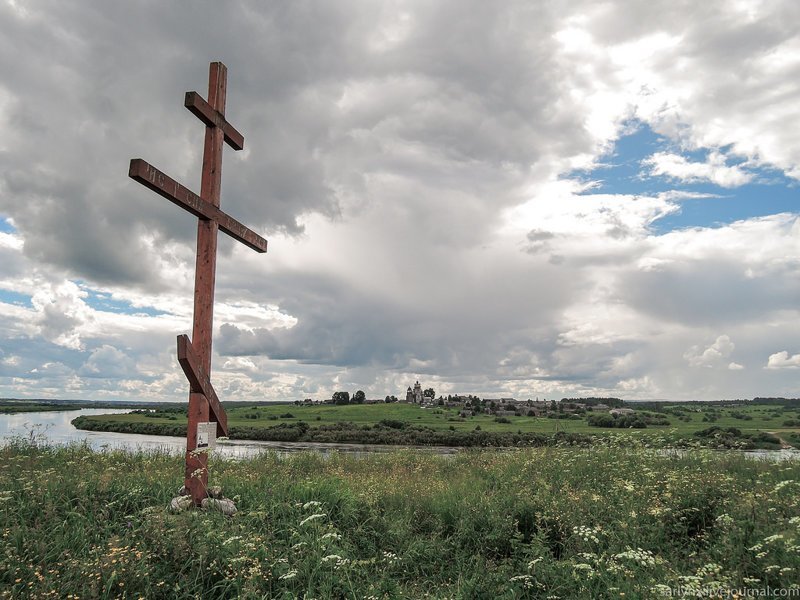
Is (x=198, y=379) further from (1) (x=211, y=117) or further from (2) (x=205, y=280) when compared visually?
(1) (x=211, y=117)

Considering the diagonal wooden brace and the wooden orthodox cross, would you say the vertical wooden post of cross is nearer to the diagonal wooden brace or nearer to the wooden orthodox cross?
the wooden orthodox cross

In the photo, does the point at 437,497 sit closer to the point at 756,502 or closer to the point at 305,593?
the point at 305,593

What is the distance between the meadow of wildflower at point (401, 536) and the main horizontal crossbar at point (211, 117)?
7.04 m

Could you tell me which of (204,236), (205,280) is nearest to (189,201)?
(204,236)

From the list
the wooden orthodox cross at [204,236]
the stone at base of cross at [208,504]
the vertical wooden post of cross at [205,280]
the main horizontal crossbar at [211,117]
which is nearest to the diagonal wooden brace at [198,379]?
the wooden orthodox cross at [204,236]

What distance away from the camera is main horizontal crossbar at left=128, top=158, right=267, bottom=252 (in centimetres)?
762

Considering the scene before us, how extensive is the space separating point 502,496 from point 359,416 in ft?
192

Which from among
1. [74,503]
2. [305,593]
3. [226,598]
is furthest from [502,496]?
[74,503]

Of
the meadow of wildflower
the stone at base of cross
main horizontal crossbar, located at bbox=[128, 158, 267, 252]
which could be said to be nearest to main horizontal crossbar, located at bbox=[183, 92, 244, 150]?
main horizontal crossbar, located at bbox=[128, 158, 267, 252]

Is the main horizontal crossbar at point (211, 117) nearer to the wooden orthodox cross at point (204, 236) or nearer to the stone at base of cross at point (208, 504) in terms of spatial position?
the wooden orthodox cross at point (204, 236)

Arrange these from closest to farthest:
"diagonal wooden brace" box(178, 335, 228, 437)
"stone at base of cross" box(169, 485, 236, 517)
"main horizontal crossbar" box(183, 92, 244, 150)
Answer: "stone at base of cross" box(169, 485, 236, 517) < "diagonal wooden brace" box(178, 335, 228, 437) < "main horizontal crossbar" box(183, 92, 244, 150)

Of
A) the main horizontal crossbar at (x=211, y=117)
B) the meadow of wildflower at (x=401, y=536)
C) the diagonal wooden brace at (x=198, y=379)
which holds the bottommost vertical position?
the meadow of wildflower at (x=401, y=536)

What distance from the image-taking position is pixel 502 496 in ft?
30.8

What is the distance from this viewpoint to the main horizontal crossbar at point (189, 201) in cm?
762
